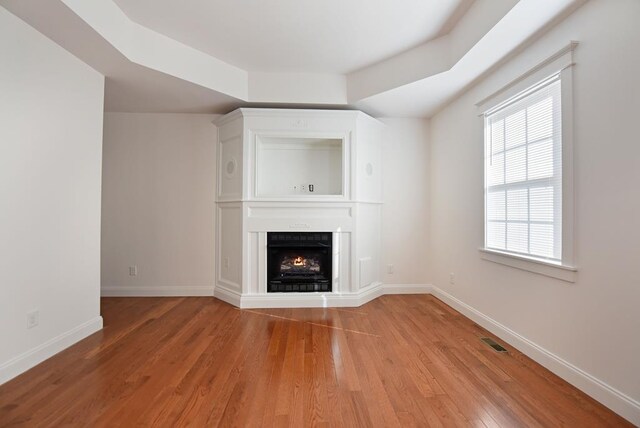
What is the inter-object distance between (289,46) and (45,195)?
2.53 metres

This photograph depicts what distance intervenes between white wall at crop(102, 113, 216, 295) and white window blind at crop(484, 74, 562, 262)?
343cm

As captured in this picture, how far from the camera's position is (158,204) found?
421cm

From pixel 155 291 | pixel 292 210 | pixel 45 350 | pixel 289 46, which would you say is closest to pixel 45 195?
pixel 45 350

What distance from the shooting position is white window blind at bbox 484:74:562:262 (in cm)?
223

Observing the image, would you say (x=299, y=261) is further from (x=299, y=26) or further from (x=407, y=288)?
(x=299, y=26)

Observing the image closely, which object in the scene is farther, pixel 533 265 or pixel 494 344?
pixel 494 344

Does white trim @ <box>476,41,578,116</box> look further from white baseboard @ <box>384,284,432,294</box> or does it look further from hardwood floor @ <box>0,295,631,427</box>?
white baseboard @ <box>384,284,432,294</box>

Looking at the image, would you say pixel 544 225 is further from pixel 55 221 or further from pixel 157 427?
pixel 55 221

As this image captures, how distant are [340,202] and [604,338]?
2.63m

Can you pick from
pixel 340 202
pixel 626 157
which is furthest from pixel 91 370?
pixel 626 157

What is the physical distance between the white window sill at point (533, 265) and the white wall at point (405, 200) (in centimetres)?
138

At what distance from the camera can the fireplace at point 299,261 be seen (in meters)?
3.86

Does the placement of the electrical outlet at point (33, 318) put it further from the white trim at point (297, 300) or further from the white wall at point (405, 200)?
the white wall at point (405, 200)

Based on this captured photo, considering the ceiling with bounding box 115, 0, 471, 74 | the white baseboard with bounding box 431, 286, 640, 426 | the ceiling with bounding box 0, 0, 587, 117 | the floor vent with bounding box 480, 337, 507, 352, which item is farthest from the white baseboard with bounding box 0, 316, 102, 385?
the white baseboard with bounding box 431, 286, 640, 426
